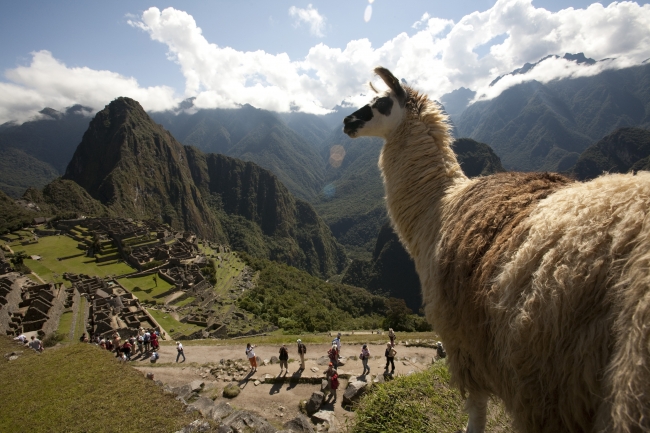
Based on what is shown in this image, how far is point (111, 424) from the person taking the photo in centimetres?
623

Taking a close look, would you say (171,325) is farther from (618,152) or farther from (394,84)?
(618,152)

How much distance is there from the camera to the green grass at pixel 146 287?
37719 mm

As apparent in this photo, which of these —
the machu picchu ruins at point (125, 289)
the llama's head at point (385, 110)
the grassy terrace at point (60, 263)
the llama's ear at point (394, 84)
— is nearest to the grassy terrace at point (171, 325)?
the machu picchu ruins at point (125, 289)

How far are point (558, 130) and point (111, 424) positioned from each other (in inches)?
8513

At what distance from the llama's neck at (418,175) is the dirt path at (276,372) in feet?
16.7

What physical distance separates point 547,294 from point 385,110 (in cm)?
295

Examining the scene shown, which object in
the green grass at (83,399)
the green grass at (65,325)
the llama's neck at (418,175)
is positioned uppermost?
the llama's neck at (418,175)

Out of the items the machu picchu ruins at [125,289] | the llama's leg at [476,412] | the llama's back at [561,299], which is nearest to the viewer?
the llama's back at [561,299]

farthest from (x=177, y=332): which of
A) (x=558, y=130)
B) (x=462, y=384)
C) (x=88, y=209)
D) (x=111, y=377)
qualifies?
(x=558, y=130)

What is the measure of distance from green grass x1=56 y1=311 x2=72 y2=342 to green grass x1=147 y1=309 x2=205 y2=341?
7291 millimetres

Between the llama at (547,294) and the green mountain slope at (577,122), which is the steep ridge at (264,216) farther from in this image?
the llama at (547,294)

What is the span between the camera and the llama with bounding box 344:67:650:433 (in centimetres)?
134

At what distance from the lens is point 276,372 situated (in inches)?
390

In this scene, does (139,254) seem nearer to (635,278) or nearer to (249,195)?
(635,278)
